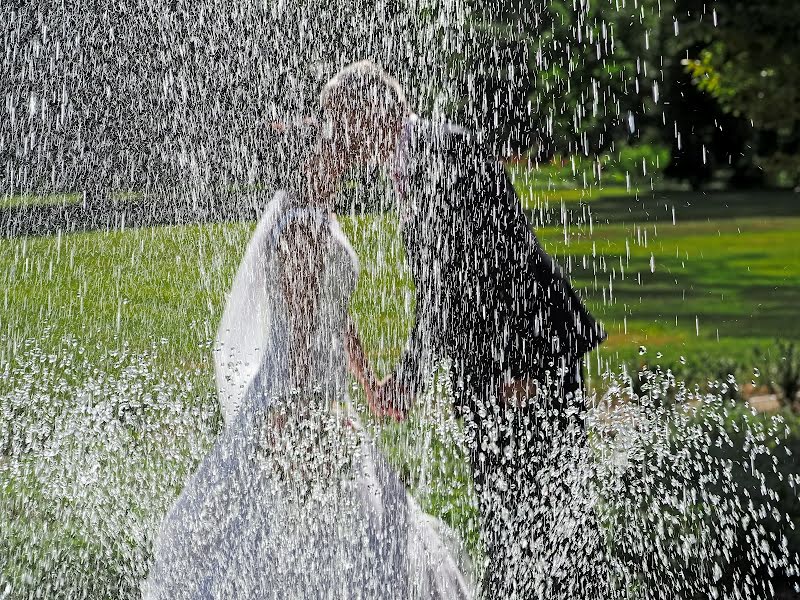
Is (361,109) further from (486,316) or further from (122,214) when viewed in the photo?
(122,214)

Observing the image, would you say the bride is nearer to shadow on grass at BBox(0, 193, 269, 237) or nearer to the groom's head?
the groom's head

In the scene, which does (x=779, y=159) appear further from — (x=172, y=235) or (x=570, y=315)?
(x=570, y=315)

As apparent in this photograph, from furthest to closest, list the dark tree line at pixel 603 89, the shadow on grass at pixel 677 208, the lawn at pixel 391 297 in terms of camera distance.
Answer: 1. the shadow on grass at pixel 677 208
2. the dark tree line at pixel 603 89
3. the lawn at pixel 391 297

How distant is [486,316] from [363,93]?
3.03 ft

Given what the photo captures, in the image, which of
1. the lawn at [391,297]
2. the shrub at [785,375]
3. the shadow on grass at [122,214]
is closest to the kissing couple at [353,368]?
the lawn at [391,297]

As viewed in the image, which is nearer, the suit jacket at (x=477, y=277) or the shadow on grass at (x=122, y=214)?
the suit jacket at (x=477, y=277)

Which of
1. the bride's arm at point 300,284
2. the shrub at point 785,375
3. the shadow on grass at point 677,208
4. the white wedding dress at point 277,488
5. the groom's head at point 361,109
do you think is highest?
the groom's head at point 361,109

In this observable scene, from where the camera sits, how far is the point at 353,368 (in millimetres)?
3520

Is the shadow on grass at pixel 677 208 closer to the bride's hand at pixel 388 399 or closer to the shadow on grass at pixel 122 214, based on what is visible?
the shadow on grass at pixel 122 214

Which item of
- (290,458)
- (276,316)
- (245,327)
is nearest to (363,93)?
(276,316)

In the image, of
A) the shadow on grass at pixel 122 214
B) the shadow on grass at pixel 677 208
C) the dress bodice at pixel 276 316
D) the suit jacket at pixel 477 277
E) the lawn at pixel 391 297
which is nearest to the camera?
the dress bodice at pixel 276 316

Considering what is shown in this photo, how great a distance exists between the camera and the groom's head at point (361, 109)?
10.3ft

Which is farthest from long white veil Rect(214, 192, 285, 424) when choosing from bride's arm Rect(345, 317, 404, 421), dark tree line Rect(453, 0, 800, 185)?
dark tree line Rect(453, 0, 800, 185)

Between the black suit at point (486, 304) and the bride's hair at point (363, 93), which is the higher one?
the bride's hair at point (363, 93)
